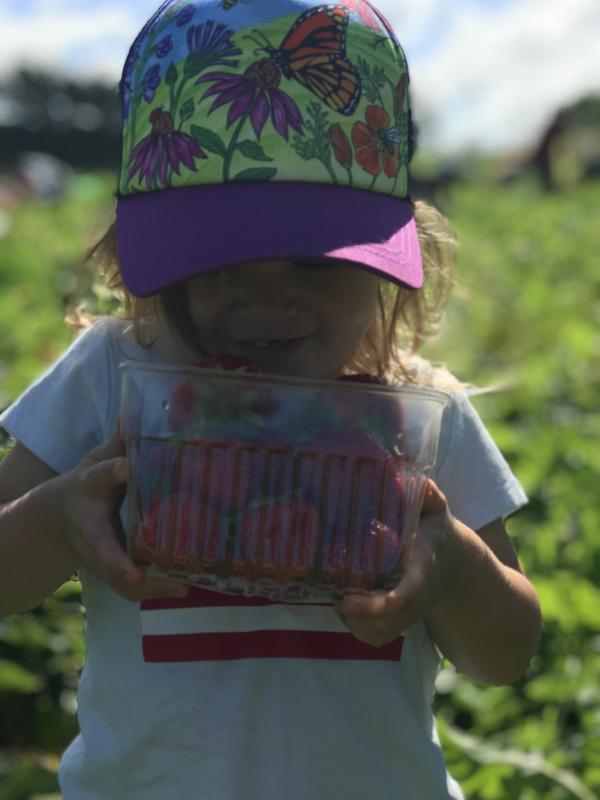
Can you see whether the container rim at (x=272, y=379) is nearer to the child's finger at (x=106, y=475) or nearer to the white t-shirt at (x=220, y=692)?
the child's finger at (x=106, y=475)

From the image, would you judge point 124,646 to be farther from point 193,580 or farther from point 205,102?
point 205,102

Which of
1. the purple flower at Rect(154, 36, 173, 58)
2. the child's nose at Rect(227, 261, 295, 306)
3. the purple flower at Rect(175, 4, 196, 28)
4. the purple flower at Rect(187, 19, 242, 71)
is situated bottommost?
the child's nose at Rect(227, 261, 295, 306)

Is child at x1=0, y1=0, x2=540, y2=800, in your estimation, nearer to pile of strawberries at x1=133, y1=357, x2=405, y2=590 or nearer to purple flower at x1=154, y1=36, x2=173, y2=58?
purple flower at x1=154, y1=36, x2=173, y2=58

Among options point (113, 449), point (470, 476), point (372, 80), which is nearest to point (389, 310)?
point (470, 476)

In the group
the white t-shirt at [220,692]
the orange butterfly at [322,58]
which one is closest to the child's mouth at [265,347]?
the white t-shirt at [220,692]

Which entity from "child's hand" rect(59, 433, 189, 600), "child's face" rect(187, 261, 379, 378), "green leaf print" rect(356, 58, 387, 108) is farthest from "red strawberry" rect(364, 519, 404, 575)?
"green leaf print" rect(356, 58, 387, 108)

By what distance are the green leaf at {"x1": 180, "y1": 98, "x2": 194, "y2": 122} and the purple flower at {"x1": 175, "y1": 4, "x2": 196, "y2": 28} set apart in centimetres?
13

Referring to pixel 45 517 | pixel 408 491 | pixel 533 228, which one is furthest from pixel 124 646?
pixel 533 228

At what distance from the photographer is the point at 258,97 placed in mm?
A: 1812

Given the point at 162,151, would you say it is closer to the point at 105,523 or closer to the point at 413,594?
the point at 105,523

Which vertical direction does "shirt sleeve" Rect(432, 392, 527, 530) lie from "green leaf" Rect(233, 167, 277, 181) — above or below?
below

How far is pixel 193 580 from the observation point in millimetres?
1577

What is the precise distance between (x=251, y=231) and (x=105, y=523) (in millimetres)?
427

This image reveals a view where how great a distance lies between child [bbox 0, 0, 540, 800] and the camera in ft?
5.91
